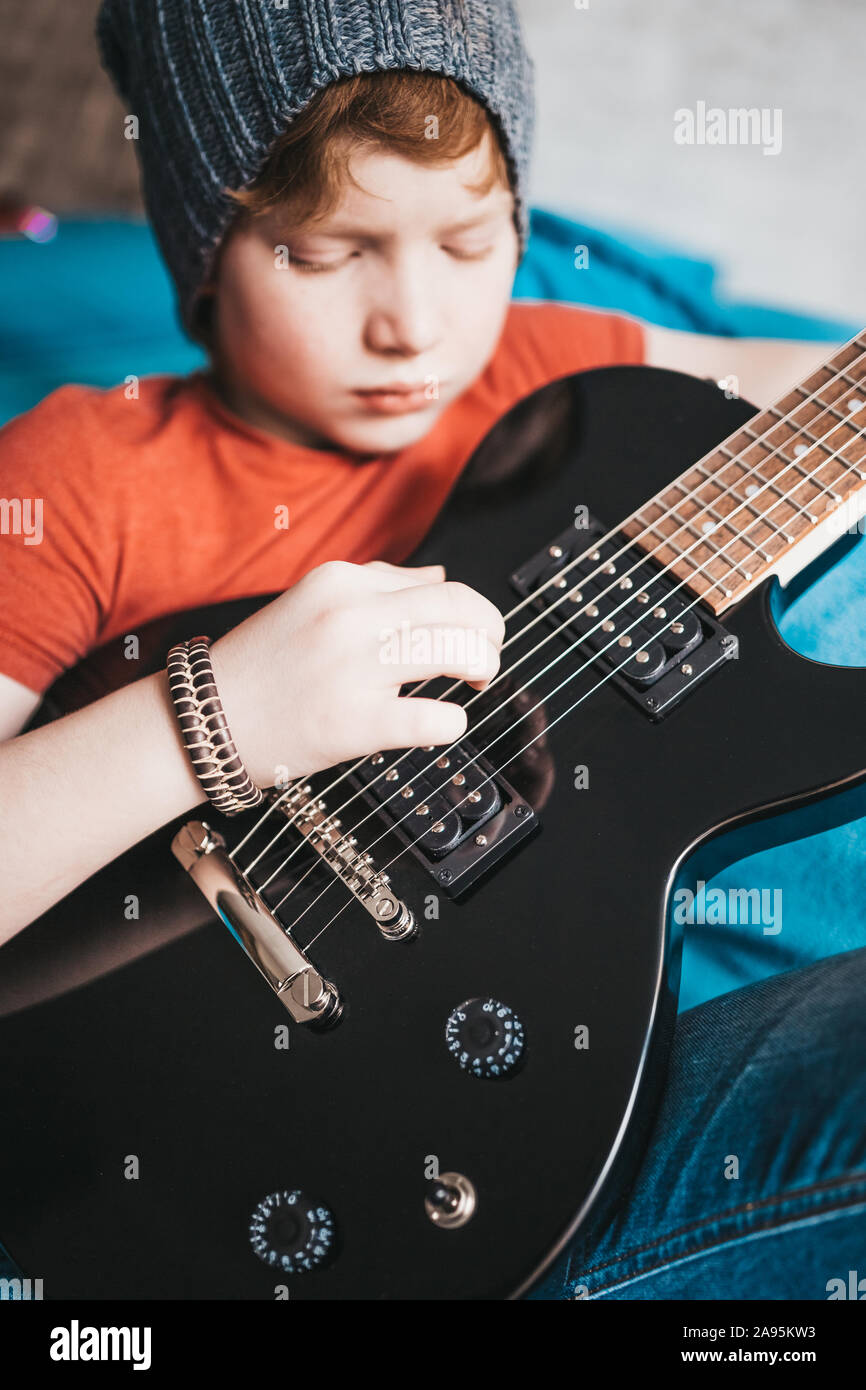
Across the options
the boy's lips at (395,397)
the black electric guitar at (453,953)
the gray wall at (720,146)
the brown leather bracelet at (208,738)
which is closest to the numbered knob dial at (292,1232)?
the black electric guitar at (453,953)

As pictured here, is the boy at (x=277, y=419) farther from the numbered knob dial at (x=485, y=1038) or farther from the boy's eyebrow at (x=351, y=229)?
the numbered knob dial at (x=485, y=1038)

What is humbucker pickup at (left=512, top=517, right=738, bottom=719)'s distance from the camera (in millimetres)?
650

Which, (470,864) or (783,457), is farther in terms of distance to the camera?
(783,457)

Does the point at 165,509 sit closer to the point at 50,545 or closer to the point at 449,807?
the point at 50,545

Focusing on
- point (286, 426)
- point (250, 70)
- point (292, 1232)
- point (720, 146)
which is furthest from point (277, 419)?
point (720, 146)

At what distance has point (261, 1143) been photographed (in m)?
0.56

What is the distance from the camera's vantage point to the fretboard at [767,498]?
0.69 m

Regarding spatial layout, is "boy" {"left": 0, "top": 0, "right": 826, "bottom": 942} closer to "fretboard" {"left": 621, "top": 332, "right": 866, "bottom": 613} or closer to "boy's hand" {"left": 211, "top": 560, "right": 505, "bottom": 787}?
"boy's hand" {"left": 211, "top": 560, "right": 505, "bottom": 787}

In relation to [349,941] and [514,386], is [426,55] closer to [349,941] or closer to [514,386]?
[514,386]

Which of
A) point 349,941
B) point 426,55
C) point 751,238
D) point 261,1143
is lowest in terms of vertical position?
point 261,1143

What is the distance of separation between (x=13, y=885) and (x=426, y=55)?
24.1 inches

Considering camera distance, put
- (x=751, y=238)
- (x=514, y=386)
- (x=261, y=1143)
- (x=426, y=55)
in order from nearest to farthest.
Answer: (x=261, y=1143) → (x=426, y=55) → (x=514, y=386) → (x=751, y=238)

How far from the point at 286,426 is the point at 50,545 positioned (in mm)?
219

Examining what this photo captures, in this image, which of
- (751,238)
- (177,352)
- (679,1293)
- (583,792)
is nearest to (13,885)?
(583,792)
